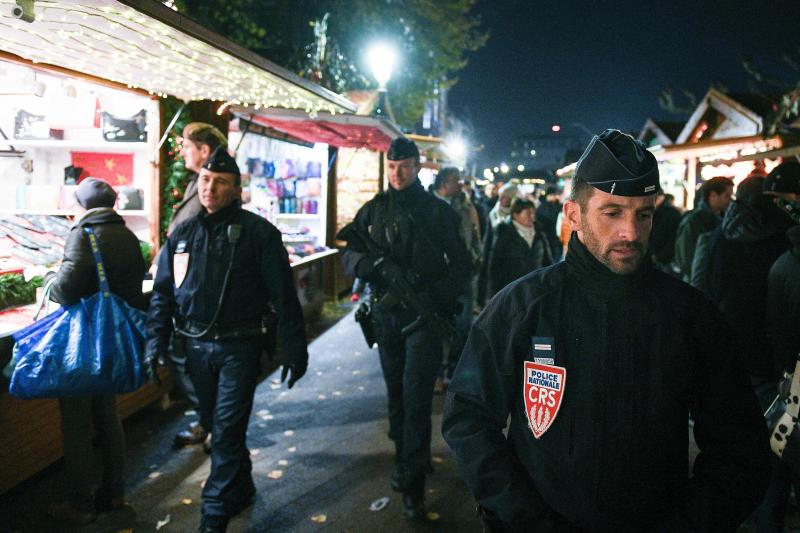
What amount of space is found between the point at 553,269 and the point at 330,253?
952 centimetres

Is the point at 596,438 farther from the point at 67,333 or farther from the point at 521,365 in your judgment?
the point at 67,333

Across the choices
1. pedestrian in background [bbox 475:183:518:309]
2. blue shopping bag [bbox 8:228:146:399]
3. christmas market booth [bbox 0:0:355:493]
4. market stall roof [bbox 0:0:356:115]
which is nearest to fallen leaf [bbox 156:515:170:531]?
blue shopping bag [bbox 8:228:146:399]

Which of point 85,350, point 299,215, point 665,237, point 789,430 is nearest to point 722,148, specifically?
point 665,237

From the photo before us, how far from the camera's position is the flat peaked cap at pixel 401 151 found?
4.54 meters

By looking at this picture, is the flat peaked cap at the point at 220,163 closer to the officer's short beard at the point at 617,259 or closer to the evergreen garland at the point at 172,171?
the officer's short beard at the point at 617,259

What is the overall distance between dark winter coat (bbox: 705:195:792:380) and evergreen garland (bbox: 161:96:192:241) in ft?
18.5

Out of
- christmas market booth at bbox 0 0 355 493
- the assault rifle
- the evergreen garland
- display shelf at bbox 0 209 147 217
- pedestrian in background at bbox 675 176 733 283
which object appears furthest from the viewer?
the evergreen garland

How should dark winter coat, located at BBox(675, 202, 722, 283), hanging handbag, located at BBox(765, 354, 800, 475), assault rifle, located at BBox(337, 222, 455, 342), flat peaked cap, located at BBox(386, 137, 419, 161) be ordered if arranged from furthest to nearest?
dark winter coat, located at BBox(675, 202, 722, 283) → flat peaked cap, located at BBox(386, 137, 419, 161) → assault rifle, located at BBox(337, 222, 455, 342) → hanging handbag, located at BBox(765, 354, 800, 475)

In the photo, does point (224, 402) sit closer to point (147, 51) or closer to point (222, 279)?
point (222, 279)

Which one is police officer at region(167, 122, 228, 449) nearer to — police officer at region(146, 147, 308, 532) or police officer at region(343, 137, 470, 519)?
police officer at region(146, 147, 308, 532)

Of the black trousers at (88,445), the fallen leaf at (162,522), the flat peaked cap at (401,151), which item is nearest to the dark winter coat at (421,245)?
the flat peaked cap at (401,151)

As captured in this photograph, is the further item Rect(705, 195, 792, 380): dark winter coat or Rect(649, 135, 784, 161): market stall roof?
Rect(649, 135, 784, 161): market stall roof

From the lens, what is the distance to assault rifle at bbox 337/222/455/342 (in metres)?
4.39

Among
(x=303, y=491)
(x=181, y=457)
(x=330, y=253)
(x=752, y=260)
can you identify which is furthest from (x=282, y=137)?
(x=752, y=260)
